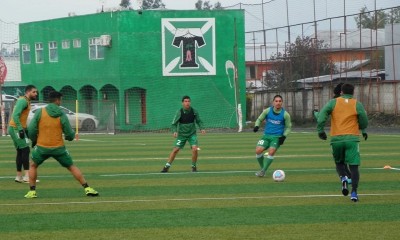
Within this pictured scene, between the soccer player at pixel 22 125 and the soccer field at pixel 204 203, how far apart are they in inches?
21.8

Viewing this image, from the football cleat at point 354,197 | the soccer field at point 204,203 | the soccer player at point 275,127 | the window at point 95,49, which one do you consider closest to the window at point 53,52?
the window at point 95,49

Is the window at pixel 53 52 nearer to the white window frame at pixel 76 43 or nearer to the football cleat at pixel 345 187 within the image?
the white window frame at pixel 76 43

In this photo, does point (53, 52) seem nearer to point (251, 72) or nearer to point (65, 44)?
point (65, 44)

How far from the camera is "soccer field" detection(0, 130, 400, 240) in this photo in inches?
427

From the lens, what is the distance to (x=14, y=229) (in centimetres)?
1117

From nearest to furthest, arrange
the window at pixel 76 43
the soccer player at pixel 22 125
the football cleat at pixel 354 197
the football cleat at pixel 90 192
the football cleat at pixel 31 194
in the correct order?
1. the football cleat at pixel 354 197
2. the football cleat at pixel 90 192
3. the football cleat at pixel 31 194
4. the soccer player at pixel 22 125
5. the window at pixel 76 43

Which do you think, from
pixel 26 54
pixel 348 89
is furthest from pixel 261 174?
pixel 26 54

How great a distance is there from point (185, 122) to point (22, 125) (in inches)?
190

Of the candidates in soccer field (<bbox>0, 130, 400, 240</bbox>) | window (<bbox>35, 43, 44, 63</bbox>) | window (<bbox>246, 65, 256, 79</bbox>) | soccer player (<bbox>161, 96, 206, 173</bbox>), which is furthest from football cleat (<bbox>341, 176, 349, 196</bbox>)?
window (<bbox>246, 65, 256, 79</bbox>)

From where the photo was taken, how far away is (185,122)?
2069cm

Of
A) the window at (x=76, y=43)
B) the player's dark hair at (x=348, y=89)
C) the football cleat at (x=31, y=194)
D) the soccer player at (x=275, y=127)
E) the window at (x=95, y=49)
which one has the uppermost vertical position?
the window at (x=76, y=43)

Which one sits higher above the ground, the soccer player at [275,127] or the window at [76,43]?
the window at [76,43]

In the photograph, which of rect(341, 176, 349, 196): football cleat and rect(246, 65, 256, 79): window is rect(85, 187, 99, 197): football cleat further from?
rect(246, 65, 256, 79): window

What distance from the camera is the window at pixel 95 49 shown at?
52.3 meters
